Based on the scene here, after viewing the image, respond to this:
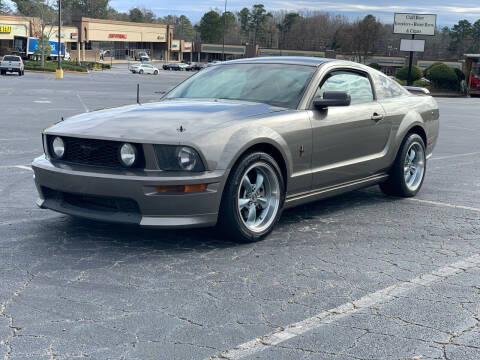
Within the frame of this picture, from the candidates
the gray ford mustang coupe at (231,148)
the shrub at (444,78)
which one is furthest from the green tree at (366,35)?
the gray ford mustang coupe at (231,148)

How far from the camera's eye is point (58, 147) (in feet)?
17.9

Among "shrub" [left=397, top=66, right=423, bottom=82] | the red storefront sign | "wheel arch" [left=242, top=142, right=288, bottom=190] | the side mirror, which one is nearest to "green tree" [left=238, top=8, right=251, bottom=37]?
the red storefront sign

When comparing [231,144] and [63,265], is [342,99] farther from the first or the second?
[63,265]

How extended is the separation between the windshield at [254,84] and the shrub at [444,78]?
4700 cm

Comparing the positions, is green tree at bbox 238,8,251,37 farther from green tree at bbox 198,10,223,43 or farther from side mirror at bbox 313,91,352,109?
side mirror at bbox 313,91,352,109

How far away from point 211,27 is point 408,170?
134398 millimetres

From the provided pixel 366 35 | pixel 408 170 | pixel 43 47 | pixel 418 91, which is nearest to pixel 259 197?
pixel 408 170

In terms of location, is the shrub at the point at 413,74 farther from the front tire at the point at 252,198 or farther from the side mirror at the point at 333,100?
the front tire at the point at 252,198

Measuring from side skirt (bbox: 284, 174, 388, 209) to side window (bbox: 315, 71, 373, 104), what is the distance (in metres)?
0.84

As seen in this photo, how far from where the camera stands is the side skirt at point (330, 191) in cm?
599

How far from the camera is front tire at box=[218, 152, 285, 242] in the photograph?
17.3ft

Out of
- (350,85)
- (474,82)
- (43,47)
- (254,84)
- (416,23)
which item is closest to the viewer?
(254,84)

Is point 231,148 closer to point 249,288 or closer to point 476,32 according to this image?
Result: point 249,288

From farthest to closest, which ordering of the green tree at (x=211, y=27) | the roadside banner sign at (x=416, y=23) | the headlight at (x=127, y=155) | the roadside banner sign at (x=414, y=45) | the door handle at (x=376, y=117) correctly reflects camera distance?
the green tree at (x=211, y=27) < the roadside banner sign at (x=416, y=23) < the roadside banner sign at (x=414, y=45) < the door handle at (x=376, y=117) < the headlight at (x=127, y=155)
